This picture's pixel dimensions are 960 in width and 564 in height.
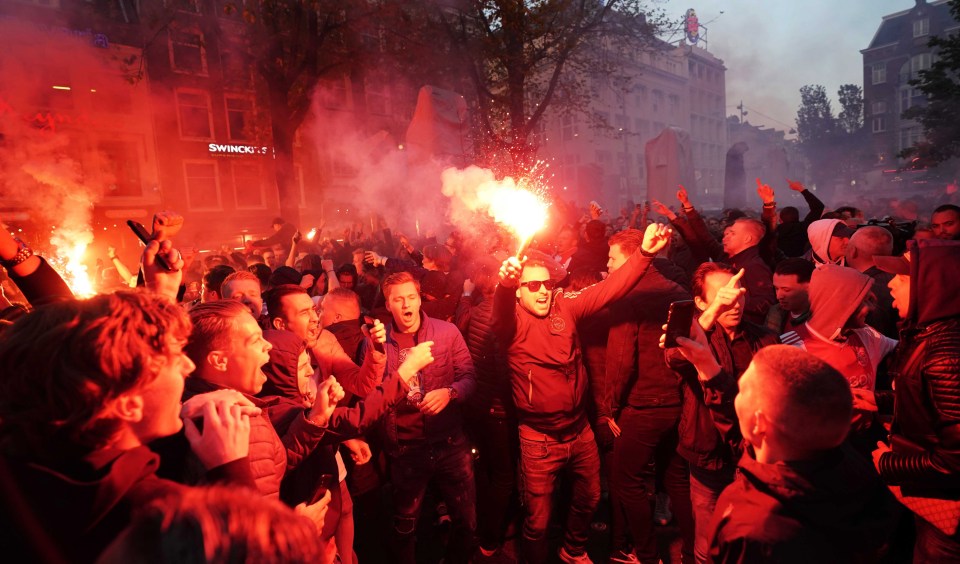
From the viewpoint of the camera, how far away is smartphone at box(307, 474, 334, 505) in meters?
2.66

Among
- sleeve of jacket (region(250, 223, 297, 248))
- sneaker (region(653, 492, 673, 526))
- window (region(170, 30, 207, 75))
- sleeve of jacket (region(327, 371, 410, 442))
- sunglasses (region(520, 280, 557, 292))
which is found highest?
window (region(170, 30, 207, 75))

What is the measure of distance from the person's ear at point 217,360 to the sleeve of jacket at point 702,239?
5.28 meters

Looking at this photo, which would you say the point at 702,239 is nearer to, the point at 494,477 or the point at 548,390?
the point at 548,390

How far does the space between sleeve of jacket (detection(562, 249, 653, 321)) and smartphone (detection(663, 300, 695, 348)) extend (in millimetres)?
943

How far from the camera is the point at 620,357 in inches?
166

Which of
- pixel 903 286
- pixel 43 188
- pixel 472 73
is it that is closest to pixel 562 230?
pixel 903 286

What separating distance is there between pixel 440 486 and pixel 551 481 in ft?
2.93

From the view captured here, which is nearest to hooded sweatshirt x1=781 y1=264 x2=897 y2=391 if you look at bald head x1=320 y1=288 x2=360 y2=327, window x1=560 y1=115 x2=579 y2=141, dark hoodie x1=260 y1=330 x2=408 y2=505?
dark hoodie x1=260 y1=330 x2=408 y2=505

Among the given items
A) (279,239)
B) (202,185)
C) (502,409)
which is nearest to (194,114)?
(202,185)

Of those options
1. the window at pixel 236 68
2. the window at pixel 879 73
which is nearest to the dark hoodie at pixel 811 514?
the window at pixel 236 68

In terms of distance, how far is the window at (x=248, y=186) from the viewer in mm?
25266

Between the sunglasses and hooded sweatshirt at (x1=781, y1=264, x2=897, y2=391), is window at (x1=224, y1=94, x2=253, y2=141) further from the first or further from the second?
hooded sweatshirt at (x1=781, y1=264, x2=897, y2=391)

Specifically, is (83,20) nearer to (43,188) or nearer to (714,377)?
(43,188)

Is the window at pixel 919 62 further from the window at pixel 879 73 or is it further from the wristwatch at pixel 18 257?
the wristwatch at pixel 18 257
